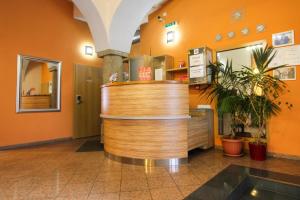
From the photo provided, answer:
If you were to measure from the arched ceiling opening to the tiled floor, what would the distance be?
245 cm

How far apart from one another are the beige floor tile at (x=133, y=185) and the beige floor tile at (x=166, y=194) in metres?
0.16

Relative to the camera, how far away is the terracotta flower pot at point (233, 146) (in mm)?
3441

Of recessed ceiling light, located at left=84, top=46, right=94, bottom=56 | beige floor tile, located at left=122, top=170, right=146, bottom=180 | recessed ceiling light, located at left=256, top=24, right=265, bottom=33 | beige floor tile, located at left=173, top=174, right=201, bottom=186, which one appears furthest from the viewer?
recessed ceiling light, located at left=84, top=46, right=94, bottom=56

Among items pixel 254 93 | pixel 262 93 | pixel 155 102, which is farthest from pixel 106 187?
pixel 262 93

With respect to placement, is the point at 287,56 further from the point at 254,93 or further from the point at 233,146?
the point at 233,146

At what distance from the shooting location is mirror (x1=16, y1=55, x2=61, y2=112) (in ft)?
14.1

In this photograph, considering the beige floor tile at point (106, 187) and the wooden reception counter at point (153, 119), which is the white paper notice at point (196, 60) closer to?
the wooden reception counter at point (153, 119)

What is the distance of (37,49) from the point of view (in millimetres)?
4562

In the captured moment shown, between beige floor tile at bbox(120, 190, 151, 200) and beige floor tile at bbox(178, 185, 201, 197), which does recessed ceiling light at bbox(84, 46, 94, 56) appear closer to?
beige floor tile at bbox(120, 190, 151, 200)

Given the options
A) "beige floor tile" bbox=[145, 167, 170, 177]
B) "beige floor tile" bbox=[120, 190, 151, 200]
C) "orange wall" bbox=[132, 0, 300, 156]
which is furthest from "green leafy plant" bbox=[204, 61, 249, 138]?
"beige floor tile" bbox=[120, 190, 151, 200]

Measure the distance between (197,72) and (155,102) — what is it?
1.58 metres

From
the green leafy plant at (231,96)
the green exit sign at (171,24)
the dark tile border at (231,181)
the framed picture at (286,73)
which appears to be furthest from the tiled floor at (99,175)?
the green exit sign at (171,24)

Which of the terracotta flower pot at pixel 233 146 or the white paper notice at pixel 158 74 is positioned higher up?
the white paper notice at pixel 158 74

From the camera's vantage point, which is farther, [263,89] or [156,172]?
[263,89]
